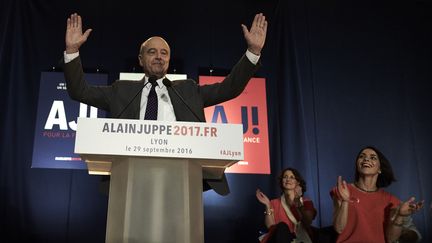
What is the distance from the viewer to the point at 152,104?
187cm

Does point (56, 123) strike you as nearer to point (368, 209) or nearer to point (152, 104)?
point (152, 104)

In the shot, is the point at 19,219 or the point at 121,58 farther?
the point at 121,58

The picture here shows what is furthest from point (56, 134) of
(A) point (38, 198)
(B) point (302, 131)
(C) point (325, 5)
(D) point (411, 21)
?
(D) point (411, 21)

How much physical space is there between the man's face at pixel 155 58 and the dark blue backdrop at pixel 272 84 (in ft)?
6.50

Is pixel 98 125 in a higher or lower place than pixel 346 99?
lower

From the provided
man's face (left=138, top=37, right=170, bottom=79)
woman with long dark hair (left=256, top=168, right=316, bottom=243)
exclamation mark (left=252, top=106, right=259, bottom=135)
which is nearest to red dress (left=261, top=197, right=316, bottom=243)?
woman with long dark hair (left=256, top=168, right=316, bottom=243)

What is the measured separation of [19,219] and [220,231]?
162 centimetres

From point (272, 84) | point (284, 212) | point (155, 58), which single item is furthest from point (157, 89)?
point (272, 84)

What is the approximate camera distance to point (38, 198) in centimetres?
374

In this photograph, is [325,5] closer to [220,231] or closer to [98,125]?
[220,231]

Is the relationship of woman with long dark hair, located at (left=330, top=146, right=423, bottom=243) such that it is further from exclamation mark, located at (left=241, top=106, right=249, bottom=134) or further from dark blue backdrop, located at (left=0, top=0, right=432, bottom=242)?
exclamation mark, located at (left=241, top=106, right=249, bottom=134)

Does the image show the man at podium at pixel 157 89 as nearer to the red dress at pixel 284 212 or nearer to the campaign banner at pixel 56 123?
the red dress at pixel 284 212

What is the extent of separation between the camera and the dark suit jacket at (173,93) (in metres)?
1.87

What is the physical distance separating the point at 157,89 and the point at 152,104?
9cm
